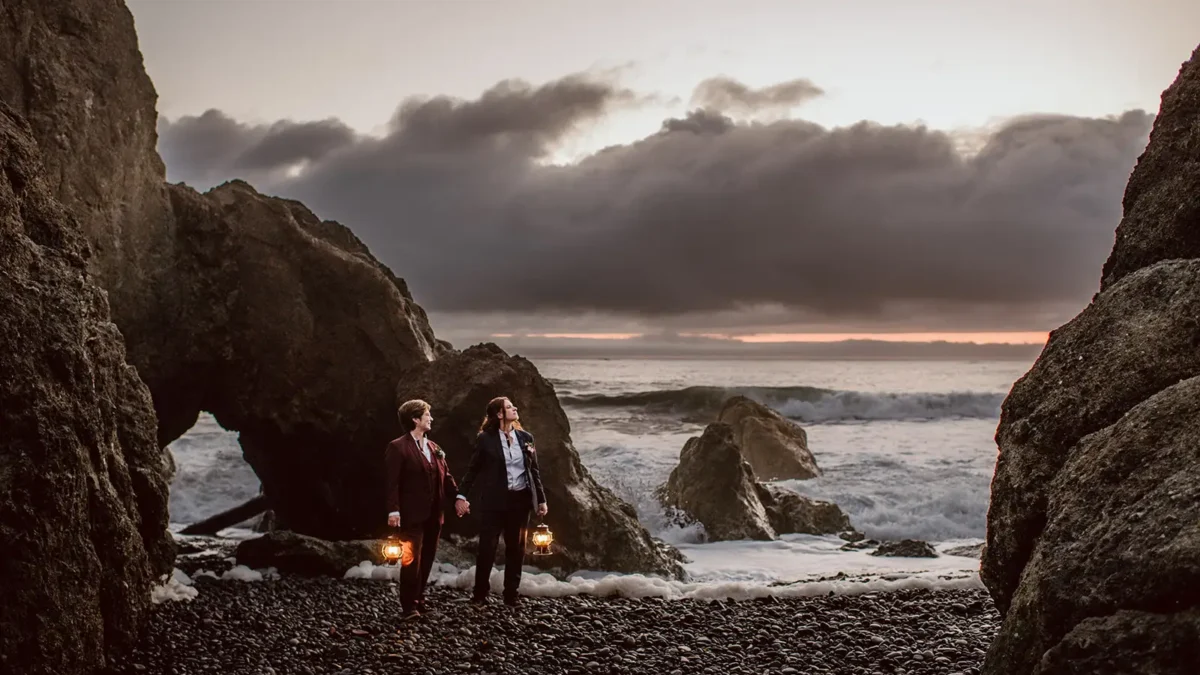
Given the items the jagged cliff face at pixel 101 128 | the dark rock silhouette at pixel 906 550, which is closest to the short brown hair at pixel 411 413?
the jagged cliff face at pixel 101 128

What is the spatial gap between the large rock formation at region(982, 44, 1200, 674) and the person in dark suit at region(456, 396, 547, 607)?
553 cm

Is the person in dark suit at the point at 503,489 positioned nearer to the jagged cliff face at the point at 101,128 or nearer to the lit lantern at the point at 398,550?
the lit lantern at the point at 398,550

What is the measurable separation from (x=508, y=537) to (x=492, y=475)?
92 cm

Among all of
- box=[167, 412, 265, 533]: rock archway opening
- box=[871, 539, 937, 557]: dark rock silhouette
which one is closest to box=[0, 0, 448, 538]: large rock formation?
box=[167, 412, 265, 533]: rock archway opening

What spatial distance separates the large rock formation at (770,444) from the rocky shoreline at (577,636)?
56.2ft

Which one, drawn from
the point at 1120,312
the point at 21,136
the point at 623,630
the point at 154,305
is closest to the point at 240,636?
the point at 623,630

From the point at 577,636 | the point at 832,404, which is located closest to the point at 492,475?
the point at 577,636

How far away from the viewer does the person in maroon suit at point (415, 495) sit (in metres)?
10.0

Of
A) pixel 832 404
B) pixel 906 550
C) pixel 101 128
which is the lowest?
pixel 906 550

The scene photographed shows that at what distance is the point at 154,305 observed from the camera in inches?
603

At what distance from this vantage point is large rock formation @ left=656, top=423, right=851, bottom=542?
19.5 meters

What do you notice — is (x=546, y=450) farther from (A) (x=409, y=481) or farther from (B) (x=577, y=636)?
(B) (x=577, y=636)

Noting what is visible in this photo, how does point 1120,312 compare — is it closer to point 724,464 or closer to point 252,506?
point 724,464

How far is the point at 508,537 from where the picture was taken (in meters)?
10.9
